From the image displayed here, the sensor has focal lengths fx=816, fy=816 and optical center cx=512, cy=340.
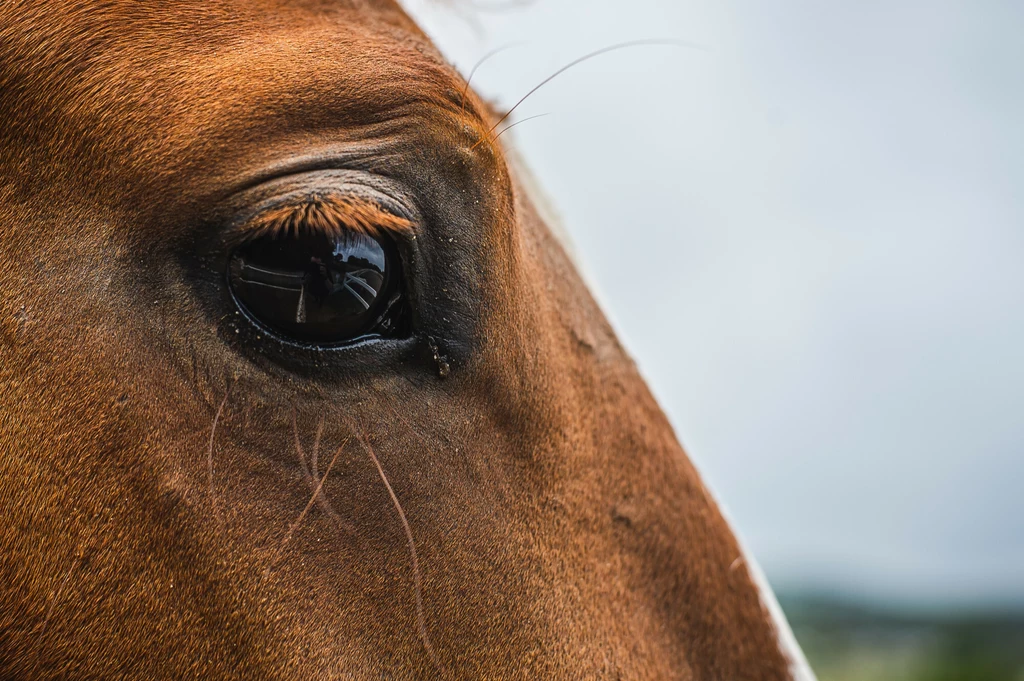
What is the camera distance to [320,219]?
1232 mm

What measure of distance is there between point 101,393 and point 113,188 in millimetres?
315

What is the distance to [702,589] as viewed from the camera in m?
1.65

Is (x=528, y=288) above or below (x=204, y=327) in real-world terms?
above

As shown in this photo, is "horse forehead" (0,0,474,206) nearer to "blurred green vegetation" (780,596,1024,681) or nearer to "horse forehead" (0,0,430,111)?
"horse forehead" (0,0,430,111)

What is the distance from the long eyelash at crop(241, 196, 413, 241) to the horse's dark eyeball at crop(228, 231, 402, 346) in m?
0.01

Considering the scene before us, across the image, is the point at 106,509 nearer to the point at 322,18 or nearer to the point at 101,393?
the point at 101,393

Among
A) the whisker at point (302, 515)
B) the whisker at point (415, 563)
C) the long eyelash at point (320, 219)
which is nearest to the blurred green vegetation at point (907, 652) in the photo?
the whisker at point (415, 563)

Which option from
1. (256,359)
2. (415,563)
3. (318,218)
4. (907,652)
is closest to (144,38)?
(318,218)

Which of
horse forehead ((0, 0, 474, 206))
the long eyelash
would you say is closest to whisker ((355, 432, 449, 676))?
the long eyelash

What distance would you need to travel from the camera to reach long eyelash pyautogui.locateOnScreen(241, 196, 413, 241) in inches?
48.4

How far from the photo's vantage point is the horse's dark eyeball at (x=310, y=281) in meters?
1.26

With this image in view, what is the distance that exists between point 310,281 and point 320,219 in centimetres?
10

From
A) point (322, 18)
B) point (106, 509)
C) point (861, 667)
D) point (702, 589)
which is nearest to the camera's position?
point (106, 509)

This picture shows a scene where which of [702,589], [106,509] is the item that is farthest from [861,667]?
[106,509]
